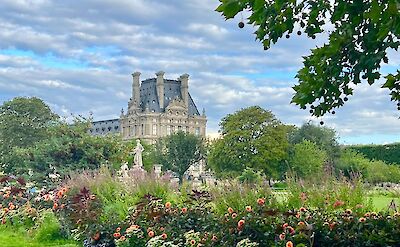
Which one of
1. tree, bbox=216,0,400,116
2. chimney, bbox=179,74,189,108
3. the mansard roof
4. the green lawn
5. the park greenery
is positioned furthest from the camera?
chimney, bbox=179,74,189,108

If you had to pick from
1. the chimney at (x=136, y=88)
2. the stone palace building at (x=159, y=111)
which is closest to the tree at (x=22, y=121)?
the stone palace building at (x=159, y=111)

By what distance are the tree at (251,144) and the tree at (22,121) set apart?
1686 centimetres

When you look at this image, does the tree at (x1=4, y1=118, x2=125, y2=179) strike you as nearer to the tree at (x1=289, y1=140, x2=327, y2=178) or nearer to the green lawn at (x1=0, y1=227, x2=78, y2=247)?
the green lawn at (x1=0, y1=227, x2=78, y2=247)

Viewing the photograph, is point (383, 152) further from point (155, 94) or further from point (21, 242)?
point (155, 94)

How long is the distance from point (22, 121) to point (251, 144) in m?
23.6

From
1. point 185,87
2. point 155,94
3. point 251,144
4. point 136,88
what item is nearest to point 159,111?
point 155,94

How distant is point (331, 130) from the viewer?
57719 millimetres

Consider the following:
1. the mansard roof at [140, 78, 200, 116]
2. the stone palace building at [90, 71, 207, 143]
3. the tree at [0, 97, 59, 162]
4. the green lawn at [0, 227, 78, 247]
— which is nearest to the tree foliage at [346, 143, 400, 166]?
the tree at [0, 97, 59, 162]

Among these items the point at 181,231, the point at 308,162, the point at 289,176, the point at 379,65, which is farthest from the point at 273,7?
the point at 308,162

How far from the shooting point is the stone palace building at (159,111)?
108938mm

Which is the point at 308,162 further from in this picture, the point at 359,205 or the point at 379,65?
the point at 379,65

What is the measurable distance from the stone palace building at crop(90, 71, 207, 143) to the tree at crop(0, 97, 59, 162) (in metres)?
47.2

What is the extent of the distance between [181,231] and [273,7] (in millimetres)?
4560

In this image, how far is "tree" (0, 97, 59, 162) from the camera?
5544 cm
